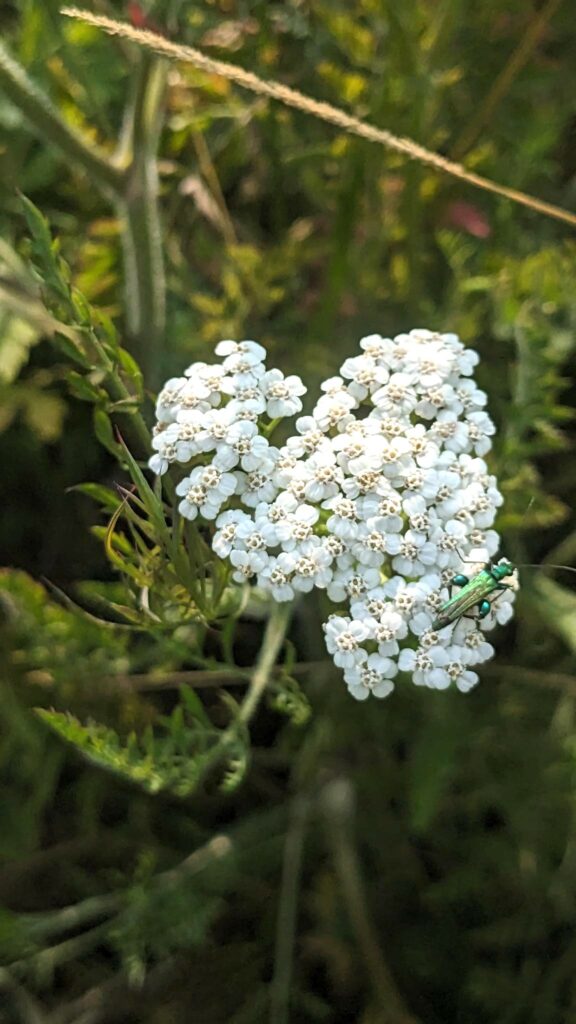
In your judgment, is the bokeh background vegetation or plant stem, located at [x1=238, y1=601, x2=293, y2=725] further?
the bokeh background vegetation

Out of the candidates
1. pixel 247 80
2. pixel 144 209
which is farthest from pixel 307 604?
pixel 247 80

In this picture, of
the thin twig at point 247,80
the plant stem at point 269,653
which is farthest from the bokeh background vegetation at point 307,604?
the thin twig at point 247,80

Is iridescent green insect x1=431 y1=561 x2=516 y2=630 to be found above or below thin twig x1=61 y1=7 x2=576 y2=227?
below

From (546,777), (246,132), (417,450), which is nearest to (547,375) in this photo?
(417,450)

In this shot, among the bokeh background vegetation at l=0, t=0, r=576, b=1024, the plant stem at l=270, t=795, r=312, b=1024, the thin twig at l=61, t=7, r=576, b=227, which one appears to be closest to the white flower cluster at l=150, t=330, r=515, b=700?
the thin twig at l=61, t=7, r=576, b=227

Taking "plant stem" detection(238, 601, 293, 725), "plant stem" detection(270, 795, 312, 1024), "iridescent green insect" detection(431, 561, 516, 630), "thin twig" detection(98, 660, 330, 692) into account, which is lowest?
"plant stem" detection(270, 795, 312, 1024)

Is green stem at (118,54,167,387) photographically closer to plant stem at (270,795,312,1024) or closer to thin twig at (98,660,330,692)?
thin twig at (98,660,330,692)

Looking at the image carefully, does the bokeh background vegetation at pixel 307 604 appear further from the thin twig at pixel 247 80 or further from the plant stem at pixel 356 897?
the thin twig at pixel 247 80
